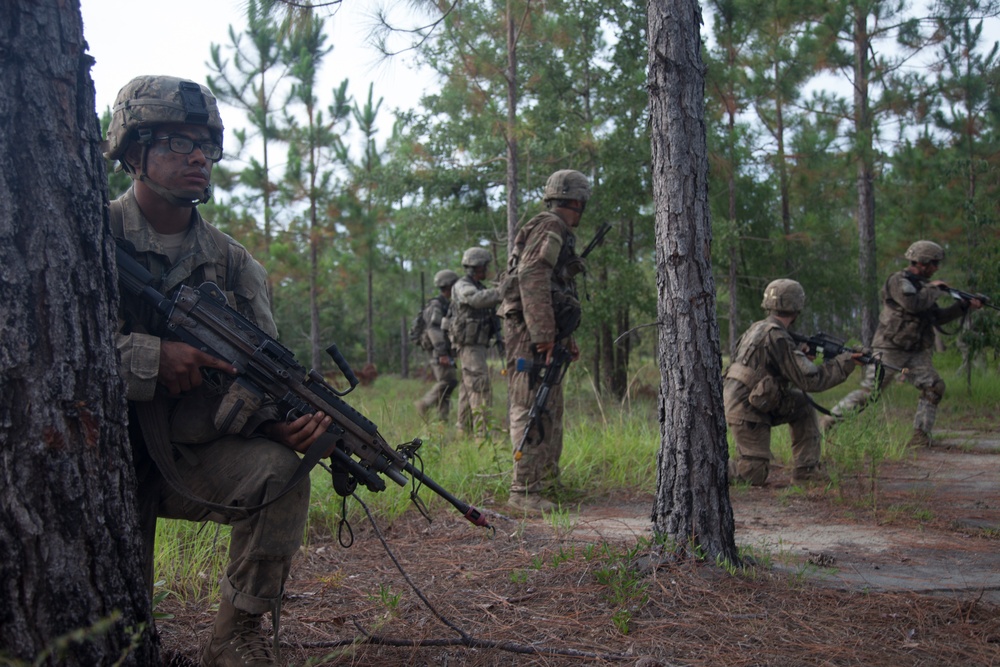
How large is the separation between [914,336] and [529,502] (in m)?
4.85

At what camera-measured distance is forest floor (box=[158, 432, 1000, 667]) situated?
9.00 ft

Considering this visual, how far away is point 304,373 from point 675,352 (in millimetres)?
1638

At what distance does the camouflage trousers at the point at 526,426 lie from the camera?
17.4ft

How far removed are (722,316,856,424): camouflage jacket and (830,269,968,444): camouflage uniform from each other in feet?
7.14

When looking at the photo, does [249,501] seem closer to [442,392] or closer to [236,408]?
[236,408]

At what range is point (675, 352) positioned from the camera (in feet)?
11.5

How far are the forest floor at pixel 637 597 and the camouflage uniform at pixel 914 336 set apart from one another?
309 centimetres

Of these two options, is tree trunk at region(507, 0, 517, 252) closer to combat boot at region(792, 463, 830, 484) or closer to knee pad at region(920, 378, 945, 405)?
combat boot at region(792, 463, 830, 484)

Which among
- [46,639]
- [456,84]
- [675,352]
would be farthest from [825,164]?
[46,639]

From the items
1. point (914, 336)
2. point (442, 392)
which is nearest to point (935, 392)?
point (914, 336)

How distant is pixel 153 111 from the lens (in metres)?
2.64

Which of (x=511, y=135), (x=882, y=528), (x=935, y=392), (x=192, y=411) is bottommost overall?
(x=882, y=528)

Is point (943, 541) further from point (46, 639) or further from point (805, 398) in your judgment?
point (46, 639)

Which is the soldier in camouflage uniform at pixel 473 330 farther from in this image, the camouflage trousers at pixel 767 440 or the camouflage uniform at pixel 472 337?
the camouflage trousers at pixel 767 440
